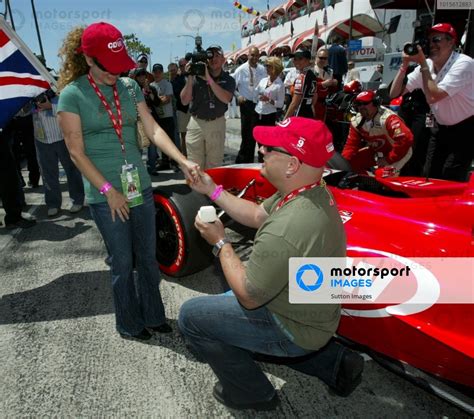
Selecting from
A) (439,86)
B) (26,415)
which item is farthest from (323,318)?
(439,86)

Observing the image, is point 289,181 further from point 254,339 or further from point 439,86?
point 439,86

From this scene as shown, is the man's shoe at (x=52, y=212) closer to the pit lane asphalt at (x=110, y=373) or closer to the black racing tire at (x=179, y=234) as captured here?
the pit lane asphalt at (x=110, y=373)

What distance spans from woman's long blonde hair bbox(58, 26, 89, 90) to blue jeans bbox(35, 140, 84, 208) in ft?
10.8

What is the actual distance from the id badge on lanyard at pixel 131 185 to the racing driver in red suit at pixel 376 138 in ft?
9.11

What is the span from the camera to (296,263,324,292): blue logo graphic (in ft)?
5.36

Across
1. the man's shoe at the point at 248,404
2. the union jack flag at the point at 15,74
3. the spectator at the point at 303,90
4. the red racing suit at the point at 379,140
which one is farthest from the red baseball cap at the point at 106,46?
the spectator at the point at 303,90

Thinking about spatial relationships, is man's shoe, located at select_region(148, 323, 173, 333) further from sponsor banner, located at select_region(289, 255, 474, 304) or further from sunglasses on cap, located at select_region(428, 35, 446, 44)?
sunglasses on cap, located at select_region(428, 35, 446, 44)

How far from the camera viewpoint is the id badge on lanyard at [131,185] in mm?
2379

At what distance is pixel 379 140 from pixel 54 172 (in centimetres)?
405

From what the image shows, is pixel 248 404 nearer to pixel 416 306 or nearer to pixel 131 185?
pixel 416 306

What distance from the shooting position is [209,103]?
486 centimetres

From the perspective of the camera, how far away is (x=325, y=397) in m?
2.29

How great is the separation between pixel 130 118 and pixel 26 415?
1.70 metres

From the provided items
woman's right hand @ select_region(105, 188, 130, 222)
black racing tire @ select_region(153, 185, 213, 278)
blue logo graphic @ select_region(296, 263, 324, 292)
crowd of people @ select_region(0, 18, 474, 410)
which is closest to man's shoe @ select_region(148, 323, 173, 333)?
crowd of people @ select_region(0, 18, 474, 410)
